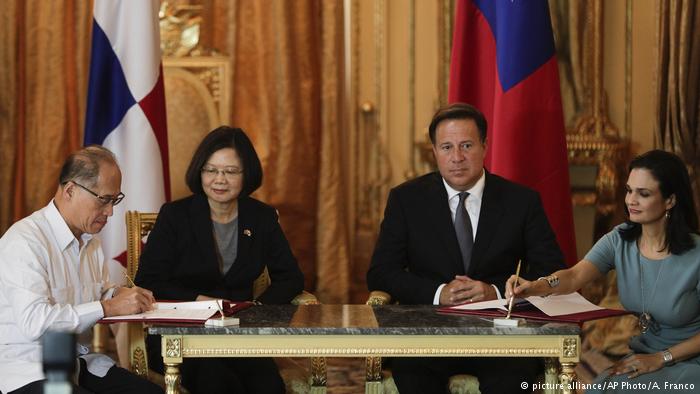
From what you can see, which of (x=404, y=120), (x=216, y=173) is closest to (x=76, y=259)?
(x=216, y=173)

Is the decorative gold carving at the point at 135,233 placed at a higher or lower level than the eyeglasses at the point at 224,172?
lower

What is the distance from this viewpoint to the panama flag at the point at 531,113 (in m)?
4.75

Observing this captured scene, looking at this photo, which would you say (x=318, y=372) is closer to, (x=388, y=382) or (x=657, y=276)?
(x=388, y=382)

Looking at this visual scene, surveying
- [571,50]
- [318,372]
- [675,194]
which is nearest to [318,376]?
[318,372]

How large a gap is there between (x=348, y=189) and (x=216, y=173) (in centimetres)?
333

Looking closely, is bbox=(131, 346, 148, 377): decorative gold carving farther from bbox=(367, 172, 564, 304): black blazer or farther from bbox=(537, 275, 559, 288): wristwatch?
bbox=(537, 275, 559, 288): wristwatch

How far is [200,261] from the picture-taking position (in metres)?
3.81

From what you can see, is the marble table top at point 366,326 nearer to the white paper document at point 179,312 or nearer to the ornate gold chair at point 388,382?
the white paper document at point 179,312

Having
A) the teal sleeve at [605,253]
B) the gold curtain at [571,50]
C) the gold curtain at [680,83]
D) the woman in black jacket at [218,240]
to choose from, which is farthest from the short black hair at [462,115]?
the gold curtain at [571,50]

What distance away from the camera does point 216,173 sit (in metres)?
3.84

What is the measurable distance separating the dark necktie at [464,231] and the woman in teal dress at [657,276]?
48 centimetres

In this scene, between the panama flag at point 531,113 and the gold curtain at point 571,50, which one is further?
the gold curtain at point 571,50

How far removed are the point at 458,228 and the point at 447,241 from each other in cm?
8

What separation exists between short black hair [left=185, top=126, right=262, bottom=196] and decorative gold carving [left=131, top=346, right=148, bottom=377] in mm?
743
